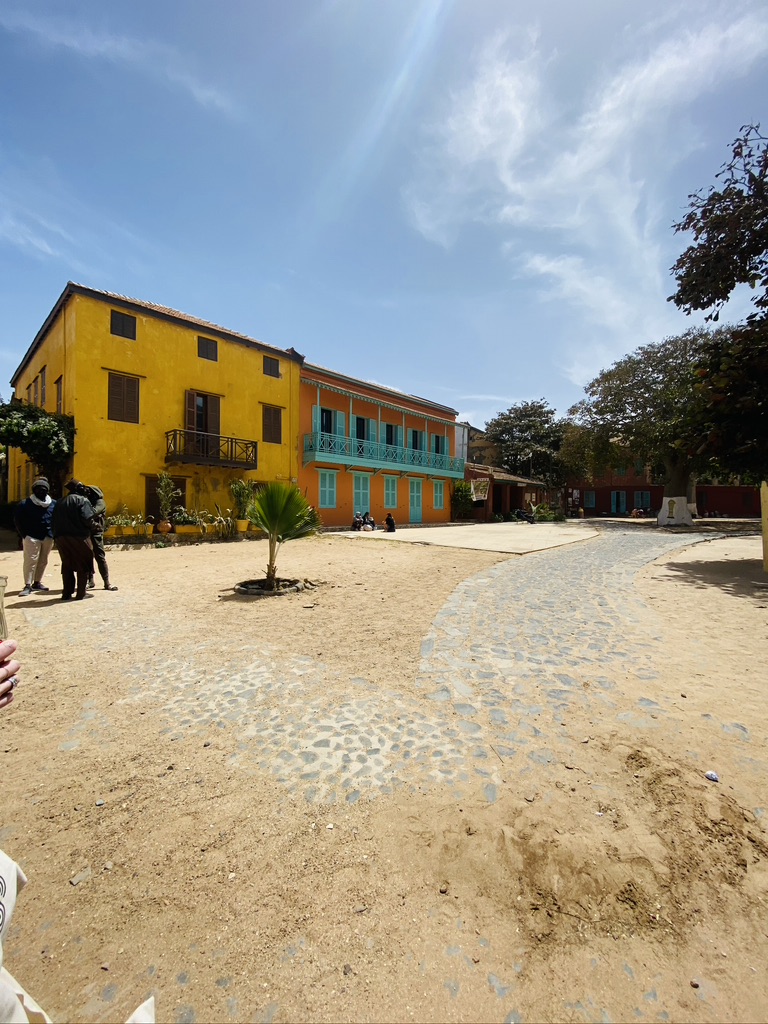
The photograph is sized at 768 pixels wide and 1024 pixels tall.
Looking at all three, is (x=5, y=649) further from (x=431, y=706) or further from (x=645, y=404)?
(x=645, y=404)

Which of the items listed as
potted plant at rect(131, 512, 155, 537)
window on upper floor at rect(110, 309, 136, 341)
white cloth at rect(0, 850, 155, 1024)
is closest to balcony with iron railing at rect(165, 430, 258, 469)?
potted plant at rect(131, 512, 155, 537)

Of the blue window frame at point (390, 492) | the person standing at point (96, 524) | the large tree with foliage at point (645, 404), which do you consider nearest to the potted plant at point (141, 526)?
the person standing at point (96, 524)

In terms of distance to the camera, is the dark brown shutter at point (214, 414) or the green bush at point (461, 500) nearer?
the dark brown shutter at point (214, 414)

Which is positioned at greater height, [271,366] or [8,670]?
[271,366]

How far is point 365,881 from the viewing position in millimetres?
1718

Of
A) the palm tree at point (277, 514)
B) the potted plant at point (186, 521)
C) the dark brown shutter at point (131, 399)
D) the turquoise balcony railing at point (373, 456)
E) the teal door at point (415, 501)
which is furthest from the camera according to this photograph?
the teal door at point (415, 501)

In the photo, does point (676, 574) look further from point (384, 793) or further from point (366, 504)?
point (366, 504)

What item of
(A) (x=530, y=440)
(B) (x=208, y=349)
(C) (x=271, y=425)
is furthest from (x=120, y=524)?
(A) (x=530, y=440)

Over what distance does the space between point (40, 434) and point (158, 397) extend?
3.78m

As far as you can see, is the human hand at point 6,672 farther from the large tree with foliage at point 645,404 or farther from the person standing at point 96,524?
the large tree with foliage at point 645,404

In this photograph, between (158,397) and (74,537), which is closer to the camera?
(74,537)

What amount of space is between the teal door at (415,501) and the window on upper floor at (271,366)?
9.39 meters

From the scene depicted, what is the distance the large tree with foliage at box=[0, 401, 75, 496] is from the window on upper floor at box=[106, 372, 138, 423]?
1.25 metres

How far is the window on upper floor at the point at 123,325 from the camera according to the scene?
14719 millimetres
